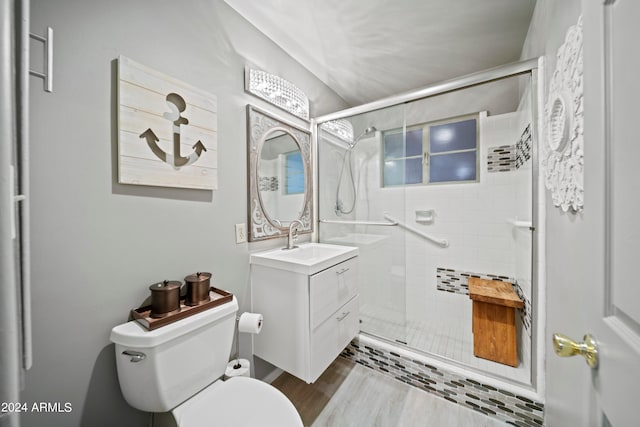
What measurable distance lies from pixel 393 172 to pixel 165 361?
5.86ft

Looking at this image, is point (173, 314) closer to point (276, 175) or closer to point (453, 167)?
point (276, 175)


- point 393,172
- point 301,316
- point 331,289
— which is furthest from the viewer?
point 393,172

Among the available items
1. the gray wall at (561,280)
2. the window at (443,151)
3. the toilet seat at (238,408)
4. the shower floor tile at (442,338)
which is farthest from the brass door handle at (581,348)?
the window at (443,151)

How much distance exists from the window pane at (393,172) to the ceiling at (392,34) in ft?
2.76

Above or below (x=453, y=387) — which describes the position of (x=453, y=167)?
above

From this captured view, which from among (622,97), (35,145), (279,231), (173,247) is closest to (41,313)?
(173,247)

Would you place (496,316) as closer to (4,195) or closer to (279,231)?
(279,231)

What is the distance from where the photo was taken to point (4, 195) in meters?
0.34

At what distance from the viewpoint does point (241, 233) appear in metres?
1.42

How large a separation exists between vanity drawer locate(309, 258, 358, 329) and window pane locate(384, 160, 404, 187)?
2.36ft

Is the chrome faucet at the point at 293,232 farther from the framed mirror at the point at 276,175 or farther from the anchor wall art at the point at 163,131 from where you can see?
the anchor wall art at the point at 163,131

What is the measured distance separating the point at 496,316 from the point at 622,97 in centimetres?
188

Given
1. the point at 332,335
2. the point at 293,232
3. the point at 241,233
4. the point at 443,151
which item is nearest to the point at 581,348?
the point at 332,335

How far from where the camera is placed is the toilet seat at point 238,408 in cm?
82
